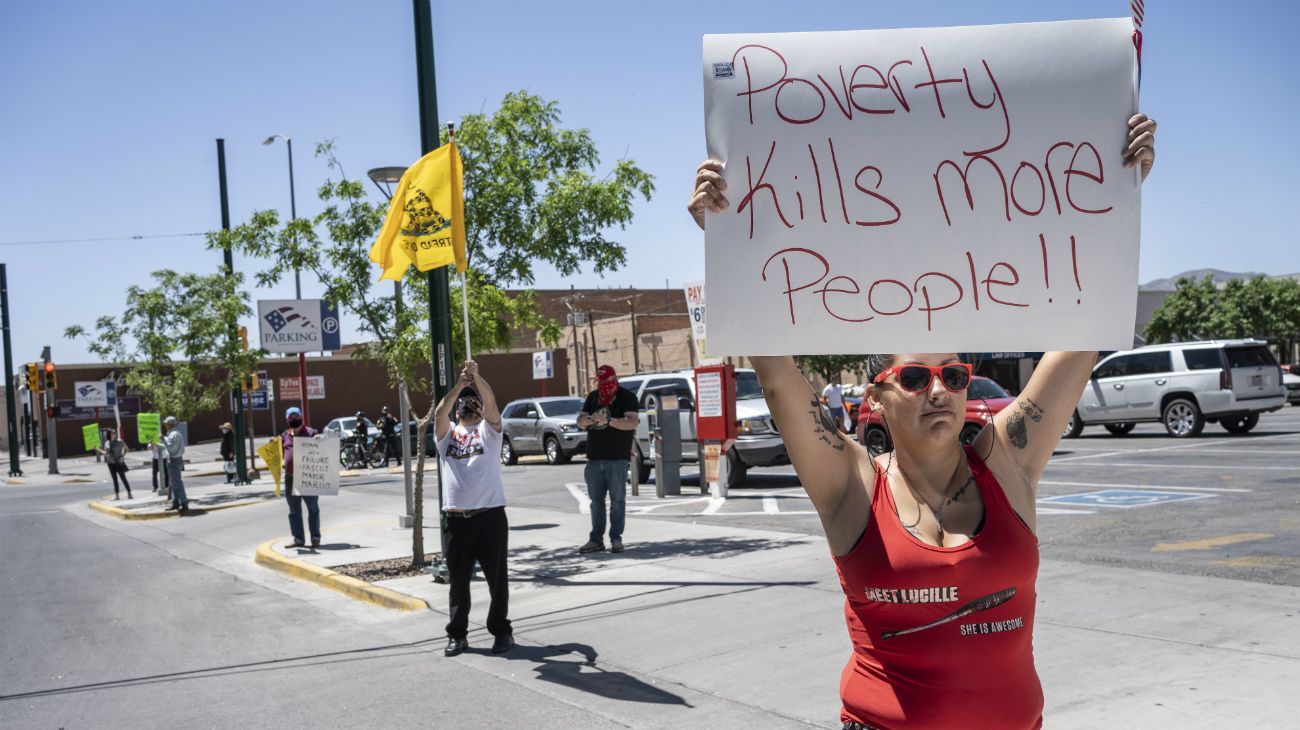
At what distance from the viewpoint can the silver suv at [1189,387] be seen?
856 inches

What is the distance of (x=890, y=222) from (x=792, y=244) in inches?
9.9

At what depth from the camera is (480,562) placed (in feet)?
26.3

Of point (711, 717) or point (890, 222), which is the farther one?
point (711, 717)

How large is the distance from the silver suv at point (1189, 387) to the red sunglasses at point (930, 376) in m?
20.6

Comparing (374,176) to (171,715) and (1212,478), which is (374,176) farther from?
(1212,478)

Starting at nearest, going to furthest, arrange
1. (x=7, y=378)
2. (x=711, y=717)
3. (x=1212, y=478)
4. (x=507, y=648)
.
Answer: (x=711, y=717), (x=507, y=648), (x=1212, y=478), (x=7, y=378)

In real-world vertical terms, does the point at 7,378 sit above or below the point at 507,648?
above

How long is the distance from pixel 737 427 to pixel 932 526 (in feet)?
52.6

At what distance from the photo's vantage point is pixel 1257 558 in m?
8.84

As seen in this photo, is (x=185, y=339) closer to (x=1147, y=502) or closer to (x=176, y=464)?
(x=176, y=464)

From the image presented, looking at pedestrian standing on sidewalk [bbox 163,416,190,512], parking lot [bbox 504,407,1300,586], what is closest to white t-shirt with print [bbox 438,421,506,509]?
parking lot [bbox 504,407,1300,586]

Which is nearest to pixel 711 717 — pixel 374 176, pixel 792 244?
pixel 792 244

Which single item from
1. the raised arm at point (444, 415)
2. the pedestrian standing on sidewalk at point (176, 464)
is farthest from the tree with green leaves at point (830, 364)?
the raised arm at point (444, 415)

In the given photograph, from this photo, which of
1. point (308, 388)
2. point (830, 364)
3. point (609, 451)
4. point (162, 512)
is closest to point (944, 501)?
point (609, 451)
